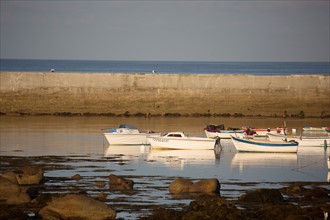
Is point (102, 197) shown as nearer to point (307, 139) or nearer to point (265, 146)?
point (265, 146)

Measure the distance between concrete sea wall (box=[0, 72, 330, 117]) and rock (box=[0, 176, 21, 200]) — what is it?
35.1 m

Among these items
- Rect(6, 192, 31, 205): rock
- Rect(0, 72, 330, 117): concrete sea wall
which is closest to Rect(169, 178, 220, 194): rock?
Rect(6, 192, 31, 205): rock

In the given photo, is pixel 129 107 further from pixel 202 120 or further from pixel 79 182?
pixel 79 182

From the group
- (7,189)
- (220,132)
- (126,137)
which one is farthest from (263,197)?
(220,132)

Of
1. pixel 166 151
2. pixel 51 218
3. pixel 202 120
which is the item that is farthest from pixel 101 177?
pixel 202 120

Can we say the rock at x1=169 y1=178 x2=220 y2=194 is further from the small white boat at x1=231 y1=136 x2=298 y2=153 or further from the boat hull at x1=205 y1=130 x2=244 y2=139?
the boat hull at x1=205 y1=130 x2=244 y2=139

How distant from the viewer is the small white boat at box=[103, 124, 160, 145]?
40.1 metres

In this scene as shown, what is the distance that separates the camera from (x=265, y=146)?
38.1 metres

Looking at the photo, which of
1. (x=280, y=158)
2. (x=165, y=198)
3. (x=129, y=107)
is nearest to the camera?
(x=165, y=198)

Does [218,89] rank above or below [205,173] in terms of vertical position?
above

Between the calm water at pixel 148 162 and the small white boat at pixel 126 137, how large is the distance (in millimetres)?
459

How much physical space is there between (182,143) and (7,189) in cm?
1648

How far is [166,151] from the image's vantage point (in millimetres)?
38531

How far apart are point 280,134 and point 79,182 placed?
16753mm
